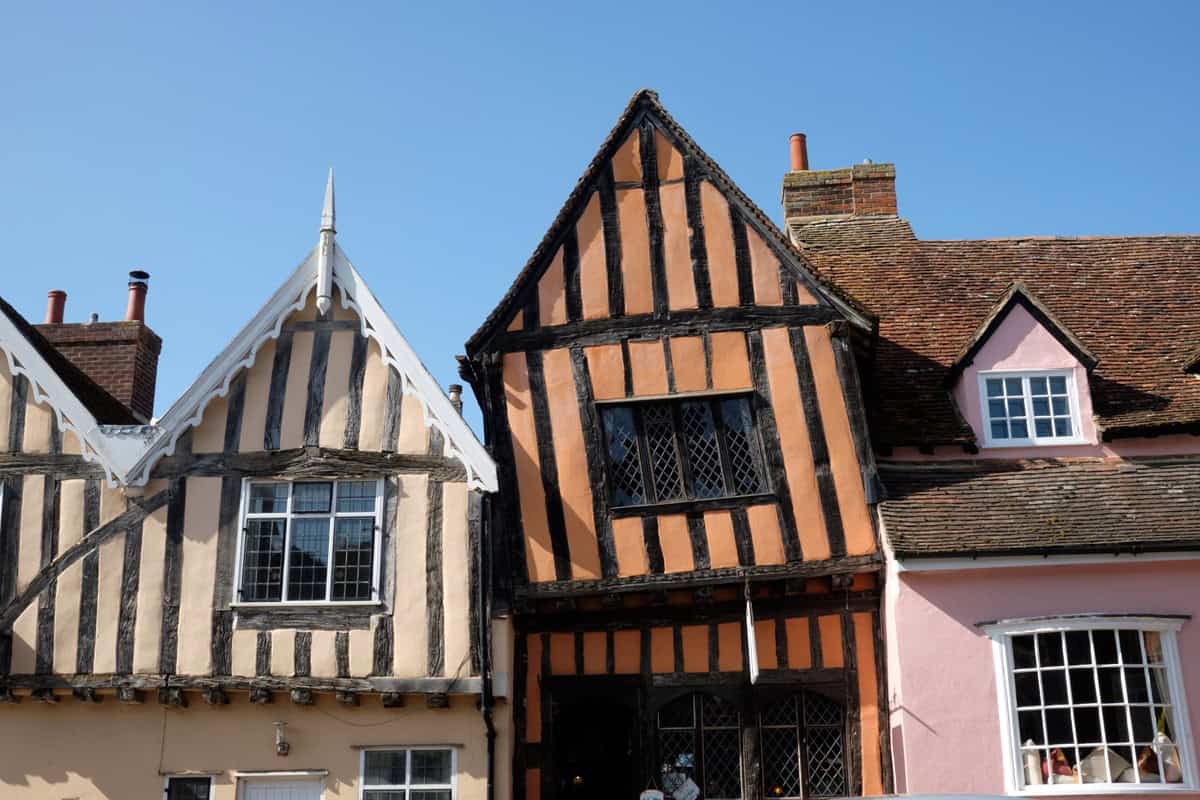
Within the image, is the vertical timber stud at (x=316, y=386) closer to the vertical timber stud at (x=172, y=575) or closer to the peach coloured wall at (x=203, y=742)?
the vertical timber stud at (x=172, y=575)

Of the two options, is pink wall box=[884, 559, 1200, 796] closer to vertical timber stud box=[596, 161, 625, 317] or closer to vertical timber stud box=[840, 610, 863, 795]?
vertical timber stud box=[840, 610, 863, 795]

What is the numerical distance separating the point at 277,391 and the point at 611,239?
3987 mm

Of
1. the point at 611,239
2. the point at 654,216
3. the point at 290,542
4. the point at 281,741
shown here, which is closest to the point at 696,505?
the point at 611,239

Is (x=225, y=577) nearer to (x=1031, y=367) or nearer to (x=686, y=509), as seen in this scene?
(x=686, y=509)

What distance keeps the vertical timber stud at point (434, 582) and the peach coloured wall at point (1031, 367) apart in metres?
4.91

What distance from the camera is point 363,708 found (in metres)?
12.1

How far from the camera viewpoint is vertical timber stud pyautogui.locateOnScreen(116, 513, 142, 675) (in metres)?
12.2

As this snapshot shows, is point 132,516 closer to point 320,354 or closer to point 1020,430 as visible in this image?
point 320,354

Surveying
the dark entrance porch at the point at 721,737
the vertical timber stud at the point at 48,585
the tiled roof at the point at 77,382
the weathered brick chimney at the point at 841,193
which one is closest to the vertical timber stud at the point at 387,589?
the dark entrance porch at the point at 721,737

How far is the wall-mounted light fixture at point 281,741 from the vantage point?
471 inches

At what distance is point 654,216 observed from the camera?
43.9ft

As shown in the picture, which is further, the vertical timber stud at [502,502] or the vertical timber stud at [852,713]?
the vertical timber stud at [502,502]

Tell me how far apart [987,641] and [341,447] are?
6807mm

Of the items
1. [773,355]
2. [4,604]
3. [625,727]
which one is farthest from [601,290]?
[4,604]
